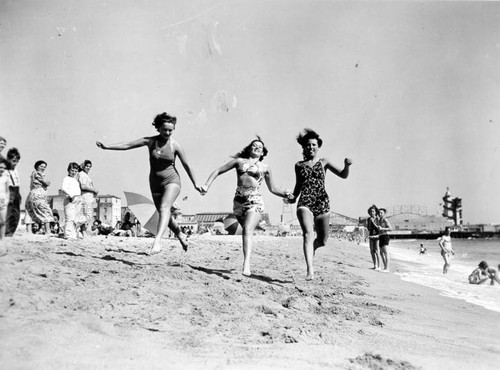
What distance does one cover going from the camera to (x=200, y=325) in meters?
2.60

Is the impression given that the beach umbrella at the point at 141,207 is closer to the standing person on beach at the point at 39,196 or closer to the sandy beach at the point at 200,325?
the standing person on beach at the point at 39,196

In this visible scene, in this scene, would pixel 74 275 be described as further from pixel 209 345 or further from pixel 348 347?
pixel 348 347

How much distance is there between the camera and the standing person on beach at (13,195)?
225 inches

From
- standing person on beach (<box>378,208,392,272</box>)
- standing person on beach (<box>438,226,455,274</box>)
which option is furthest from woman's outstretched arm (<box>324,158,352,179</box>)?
standing person on beach (<box>438,226,455,274</box>)

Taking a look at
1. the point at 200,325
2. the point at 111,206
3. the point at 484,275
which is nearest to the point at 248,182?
the point at 200,325

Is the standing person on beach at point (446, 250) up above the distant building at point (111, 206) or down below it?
below

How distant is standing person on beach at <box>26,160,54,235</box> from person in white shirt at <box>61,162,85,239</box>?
1.93ft

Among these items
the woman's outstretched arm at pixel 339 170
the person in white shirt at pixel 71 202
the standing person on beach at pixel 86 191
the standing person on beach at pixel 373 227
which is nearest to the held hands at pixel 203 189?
the woman's outstretched arm at pixel 339 170

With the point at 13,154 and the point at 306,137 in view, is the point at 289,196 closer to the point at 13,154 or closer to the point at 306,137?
the point at 306,137

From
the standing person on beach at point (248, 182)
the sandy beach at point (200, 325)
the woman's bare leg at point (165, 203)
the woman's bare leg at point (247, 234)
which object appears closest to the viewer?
the sandy beach at point (200, 325)

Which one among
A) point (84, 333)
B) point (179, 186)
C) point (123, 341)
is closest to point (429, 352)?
point (123, 341)

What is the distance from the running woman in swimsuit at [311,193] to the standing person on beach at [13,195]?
3.99 m

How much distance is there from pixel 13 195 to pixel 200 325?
455cm

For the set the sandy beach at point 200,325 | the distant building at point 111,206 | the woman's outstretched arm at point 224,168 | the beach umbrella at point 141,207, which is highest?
the distant building at point 111,206
